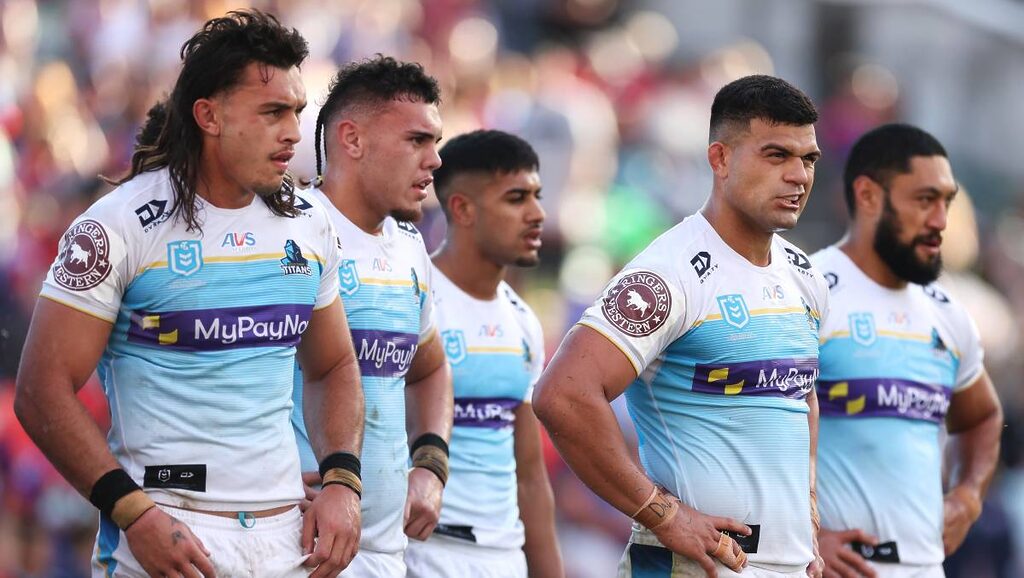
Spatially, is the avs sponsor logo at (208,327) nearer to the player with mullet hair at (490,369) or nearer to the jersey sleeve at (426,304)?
the jersey sleeve at (426,304)

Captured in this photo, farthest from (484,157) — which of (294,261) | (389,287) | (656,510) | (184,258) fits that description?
(184,258)

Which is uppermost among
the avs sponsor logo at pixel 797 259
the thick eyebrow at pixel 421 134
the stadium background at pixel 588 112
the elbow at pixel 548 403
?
the stadium background at pixel 588 112

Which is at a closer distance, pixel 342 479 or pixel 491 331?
pixel 342 479

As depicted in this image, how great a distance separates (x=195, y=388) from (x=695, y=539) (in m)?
1.83

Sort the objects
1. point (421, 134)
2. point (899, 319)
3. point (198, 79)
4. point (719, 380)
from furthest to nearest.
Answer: point (899, 319), point (421, 134), point (719, 380), point (198, 79)

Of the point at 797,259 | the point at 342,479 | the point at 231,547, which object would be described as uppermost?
the point at 797,259

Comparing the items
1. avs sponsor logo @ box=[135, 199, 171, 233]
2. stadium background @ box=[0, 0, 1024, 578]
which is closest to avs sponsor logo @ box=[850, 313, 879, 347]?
avs sponsor logo @ box=[135, 199, 171, 233]

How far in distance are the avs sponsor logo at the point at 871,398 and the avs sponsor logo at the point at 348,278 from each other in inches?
91.7

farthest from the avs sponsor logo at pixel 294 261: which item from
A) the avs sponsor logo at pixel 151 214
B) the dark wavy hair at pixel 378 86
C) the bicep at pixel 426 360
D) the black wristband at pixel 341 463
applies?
the bicep at pixel 426 360

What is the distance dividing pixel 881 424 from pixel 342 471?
280 centimetres

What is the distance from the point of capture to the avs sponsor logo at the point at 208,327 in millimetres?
5215

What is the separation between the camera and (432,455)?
669cm

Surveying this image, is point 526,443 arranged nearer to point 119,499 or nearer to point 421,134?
point 421,134

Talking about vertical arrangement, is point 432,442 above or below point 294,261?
below
